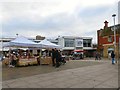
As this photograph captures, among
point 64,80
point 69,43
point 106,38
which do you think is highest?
point 106,38

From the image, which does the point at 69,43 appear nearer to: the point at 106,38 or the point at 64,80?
the point at 106,38

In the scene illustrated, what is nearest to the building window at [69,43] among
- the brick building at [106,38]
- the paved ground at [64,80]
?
the brick building at [106,38]

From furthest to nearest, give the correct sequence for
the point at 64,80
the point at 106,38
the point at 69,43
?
the point at 69,43
the point at 106,38
the point at 64,80

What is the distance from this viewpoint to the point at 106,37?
5278 cm

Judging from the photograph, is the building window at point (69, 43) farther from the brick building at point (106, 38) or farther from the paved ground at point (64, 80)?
the paved ground at point (64, 80)

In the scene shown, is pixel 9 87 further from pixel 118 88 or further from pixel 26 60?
pixel 26 60

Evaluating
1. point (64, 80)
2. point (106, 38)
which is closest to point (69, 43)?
point (106, 38)

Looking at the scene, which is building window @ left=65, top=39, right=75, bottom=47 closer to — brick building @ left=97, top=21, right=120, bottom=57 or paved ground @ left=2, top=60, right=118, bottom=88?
brick building @ left=97, top=21, right=120, bottom=57

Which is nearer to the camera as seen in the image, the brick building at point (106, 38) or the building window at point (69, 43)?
the brick building at point (106, 38)

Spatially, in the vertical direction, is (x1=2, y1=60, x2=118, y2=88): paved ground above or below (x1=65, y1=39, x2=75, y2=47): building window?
below

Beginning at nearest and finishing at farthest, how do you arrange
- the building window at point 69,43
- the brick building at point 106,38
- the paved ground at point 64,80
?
the paved ground at point 64,80
the brick building at point 106,38
the building window at point 69,43

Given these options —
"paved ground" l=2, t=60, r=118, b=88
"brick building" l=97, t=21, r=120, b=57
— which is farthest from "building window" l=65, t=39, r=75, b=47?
"paved ground" l=2, t=60, r=118, b=88

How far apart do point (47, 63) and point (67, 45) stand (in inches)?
1717

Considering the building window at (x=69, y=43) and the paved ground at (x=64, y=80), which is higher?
the building window at (x=69, y=43)
